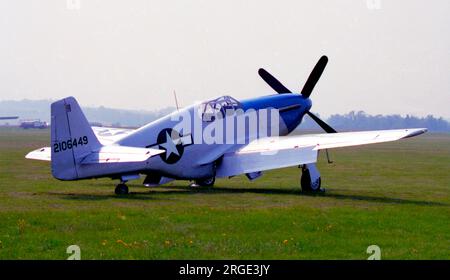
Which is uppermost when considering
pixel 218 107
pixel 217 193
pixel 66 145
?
pixel 218 107

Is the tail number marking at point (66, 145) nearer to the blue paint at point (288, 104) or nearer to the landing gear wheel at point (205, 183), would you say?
the landing gear wheel at point (205, 183)

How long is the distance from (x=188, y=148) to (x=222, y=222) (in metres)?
7.19

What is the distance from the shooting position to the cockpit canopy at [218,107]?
72.8 feet

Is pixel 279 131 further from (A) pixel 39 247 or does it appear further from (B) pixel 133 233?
(A) pixel 39 247

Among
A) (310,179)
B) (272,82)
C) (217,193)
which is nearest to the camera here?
(217,193)

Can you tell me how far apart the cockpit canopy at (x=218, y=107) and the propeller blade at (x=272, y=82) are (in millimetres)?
4579

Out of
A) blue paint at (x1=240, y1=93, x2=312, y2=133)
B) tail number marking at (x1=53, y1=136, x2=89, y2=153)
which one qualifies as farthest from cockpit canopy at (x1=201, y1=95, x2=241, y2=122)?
tail number marking at (x1=53, y1=136, x2=89, y2=153)

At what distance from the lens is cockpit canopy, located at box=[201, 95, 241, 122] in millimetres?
22203

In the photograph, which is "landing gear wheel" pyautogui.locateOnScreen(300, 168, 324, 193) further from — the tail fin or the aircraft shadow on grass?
the tail fin

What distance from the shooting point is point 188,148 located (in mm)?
21578

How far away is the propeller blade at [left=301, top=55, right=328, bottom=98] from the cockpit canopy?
3.76 m

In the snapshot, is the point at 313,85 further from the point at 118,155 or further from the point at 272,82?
the point at 118,155

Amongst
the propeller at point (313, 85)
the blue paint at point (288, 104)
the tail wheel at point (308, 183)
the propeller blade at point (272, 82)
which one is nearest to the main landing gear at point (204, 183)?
the blue paint at point (288, 104)

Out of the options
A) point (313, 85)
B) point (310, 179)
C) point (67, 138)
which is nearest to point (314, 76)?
point (313, 85)
